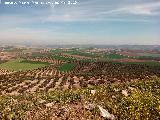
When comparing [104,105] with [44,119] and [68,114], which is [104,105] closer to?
[68,114]

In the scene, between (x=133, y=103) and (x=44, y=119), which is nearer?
(x=44, y=119)

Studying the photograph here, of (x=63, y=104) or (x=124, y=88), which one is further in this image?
(x=124, y=88)

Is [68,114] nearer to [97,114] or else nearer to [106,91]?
[97,114]

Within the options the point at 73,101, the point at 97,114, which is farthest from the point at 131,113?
the point at 73,101

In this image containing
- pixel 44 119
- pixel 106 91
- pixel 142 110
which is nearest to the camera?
pixel 44 119

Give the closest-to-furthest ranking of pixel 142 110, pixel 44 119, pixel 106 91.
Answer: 1. pixel 44 119
2. pixel 142 110
3. pixel 106 91

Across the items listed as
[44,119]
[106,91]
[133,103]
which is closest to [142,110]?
[133,103]

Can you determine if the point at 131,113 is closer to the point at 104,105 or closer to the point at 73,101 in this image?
the point at 104,105
